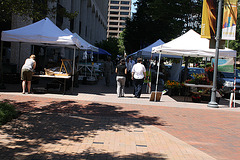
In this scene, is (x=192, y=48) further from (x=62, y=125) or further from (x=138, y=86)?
(x=62, y=125)

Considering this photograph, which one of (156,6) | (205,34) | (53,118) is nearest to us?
(53,118)

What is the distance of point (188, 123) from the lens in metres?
8.37

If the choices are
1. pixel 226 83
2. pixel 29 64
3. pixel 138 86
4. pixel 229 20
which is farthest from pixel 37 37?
pixel 226 83

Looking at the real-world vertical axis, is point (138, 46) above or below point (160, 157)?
above

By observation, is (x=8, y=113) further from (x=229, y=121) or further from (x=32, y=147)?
(x=229, y=121)

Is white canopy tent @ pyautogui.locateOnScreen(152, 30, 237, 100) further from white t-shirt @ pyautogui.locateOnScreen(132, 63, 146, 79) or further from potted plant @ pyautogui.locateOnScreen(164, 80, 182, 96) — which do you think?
potted plant @ pyautogui.locateOnScreen(164, 80, 182, 96)

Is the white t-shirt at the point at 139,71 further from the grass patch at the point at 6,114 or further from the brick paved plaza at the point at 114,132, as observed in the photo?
the grass patch at the point at 6,114

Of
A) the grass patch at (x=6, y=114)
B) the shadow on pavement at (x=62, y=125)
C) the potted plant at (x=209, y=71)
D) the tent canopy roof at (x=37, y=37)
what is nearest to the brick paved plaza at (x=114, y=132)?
the shadow on pavement at (x=62, y=125)

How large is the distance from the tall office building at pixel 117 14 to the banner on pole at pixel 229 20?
455 feet

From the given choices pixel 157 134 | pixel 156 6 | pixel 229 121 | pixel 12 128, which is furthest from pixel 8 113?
pixel 156 6

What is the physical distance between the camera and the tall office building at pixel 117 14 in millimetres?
149625

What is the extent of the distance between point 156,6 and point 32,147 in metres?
21.8

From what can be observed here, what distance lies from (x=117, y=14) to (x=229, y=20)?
14200 cm

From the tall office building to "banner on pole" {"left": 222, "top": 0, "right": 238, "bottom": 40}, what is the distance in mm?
138640
